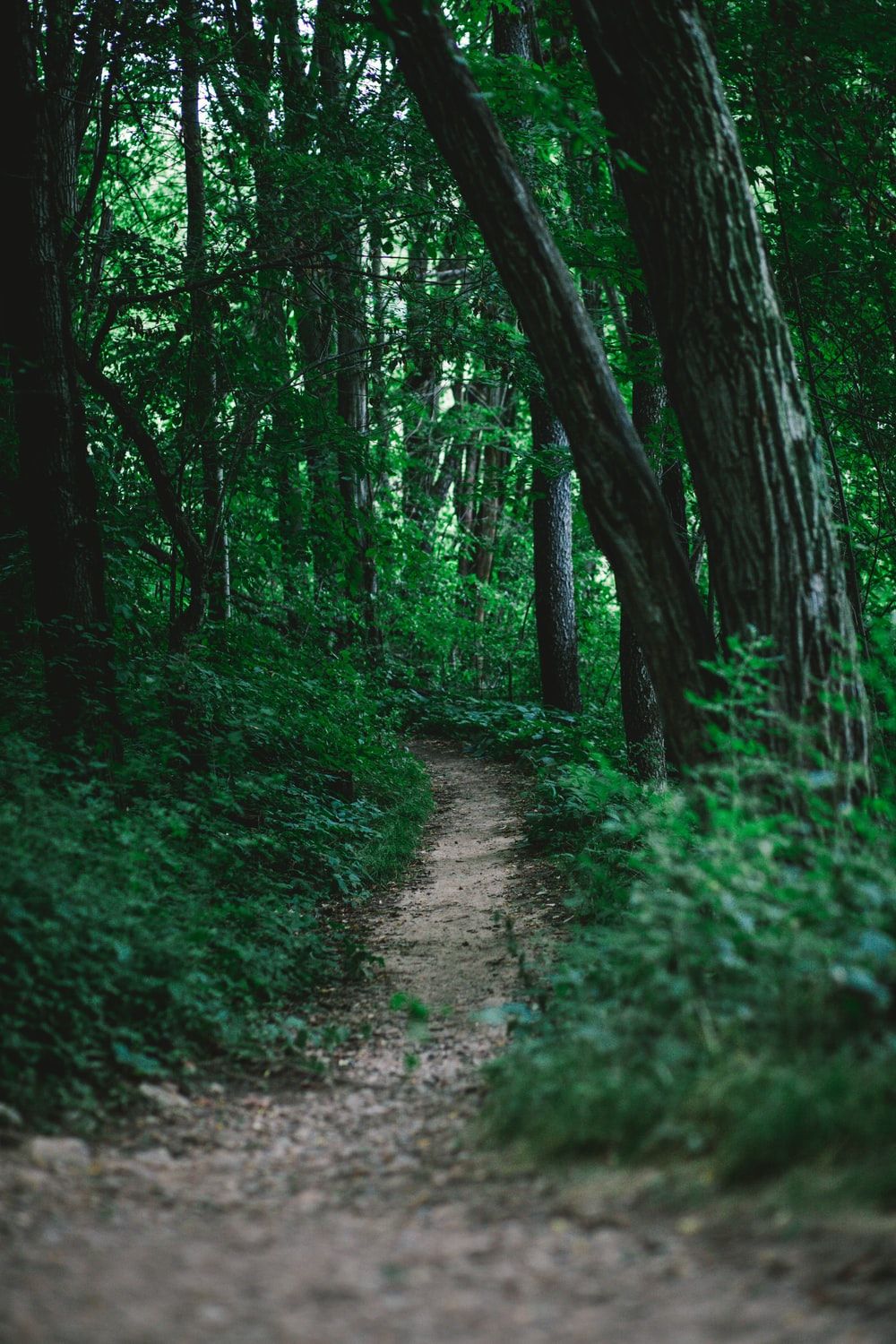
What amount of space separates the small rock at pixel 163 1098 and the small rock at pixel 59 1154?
1.64 ft

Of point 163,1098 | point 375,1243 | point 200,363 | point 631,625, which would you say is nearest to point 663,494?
point 631,625

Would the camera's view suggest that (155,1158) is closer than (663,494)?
Yes

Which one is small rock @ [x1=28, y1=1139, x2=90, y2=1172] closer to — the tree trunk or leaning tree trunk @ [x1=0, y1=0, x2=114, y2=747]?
leaning tree trunk @ [x1=0, y1=0, x2=114, y2=747]

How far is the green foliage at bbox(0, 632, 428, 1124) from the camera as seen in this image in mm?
4152

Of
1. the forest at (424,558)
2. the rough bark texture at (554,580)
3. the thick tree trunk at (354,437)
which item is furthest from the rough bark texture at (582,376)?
the rough bark texture at (554,580)

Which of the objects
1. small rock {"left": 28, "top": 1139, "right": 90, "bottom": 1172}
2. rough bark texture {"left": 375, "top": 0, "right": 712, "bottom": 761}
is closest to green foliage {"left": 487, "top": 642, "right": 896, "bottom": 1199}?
rough bark texture {"left": 375, "top": 0, "right": 712, "bottom": 761}

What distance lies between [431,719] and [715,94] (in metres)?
11.7

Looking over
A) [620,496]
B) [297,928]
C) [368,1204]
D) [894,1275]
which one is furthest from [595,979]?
[297,928]

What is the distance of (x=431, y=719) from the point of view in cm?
1576

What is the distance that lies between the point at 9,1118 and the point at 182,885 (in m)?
2.11

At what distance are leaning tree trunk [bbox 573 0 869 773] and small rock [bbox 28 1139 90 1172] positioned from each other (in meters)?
3.36

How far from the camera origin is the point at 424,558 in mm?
12469

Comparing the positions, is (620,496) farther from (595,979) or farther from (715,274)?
(595,979)

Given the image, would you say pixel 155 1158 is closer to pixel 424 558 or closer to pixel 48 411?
pixel 48 411
